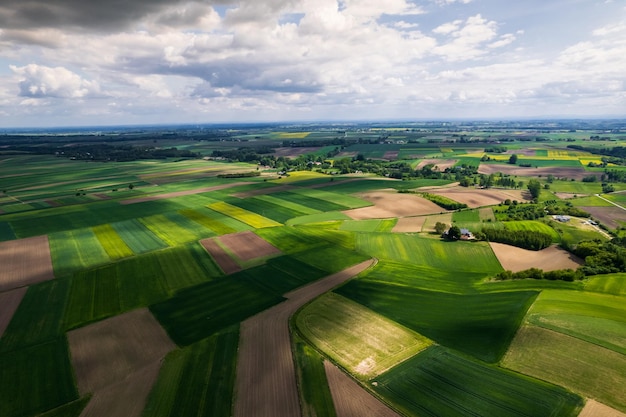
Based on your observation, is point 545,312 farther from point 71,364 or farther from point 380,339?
point 71,364

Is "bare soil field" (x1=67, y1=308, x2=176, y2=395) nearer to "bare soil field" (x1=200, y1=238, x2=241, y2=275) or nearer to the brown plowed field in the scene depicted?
"bare soil field" (x1=200, y1=238, x2=241, y2=275)

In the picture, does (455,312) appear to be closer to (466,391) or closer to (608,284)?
(466,391)

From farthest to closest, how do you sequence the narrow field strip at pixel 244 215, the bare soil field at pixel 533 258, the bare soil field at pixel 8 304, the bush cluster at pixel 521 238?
the narrow field strip at pixel 244 215, the bush cluster at pixel 521 238, the bare soil field at pixel 533 258, the bare soil field at pixel 8 304

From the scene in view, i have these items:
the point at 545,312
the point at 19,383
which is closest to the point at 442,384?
the point at 545,312

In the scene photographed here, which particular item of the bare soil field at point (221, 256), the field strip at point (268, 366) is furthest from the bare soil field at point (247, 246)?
the field strip at point (268, 366)

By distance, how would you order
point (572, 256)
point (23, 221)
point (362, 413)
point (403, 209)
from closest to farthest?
point (362, 413), point (572, 256), point (23, 221), point (403, 209)

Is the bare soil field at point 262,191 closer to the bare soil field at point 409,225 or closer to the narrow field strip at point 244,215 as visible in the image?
the narrow field strip at point 244,215
